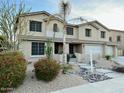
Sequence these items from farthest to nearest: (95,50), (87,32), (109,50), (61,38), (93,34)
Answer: (109,50) → (93,34) → (87,32) → (95,50) → (61,38)

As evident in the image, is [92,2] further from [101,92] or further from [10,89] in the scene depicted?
[10,89]

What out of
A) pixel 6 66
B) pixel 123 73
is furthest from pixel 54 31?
pixel 6 66

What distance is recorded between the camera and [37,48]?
2227 centimetres

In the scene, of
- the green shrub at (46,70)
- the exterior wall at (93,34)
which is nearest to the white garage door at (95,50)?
the exterior wall at (93,34)

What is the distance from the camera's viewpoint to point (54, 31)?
25453mm

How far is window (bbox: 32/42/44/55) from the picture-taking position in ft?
72.1

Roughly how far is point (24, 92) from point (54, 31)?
17362 mm

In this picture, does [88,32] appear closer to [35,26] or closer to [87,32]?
[87,32]

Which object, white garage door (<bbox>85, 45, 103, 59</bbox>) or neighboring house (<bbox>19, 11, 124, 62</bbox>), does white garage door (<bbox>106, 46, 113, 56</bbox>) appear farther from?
white garage door (<bbox>85, 45, 103, 59</bbox>)

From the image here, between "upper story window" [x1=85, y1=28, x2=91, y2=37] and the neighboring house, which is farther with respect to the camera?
"upper story window" [x1=85, y1=28, x2=91, y2=37]

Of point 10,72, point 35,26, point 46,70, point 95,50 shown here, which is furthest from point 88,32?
point 10,72

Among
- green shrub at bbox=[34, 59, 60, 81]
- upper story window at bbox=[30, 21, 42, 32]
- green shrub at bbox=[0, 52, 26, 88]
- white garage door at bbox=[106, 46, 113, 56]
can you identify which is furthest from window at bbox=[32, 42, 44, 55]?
white garage door at bbox=[106, 46, 113, 56]

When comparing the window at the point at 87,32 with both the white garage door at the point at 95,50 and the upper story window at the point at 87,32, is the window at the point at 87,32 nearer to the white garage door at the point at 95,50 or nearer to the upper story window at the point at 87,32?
the upper story window at the point at 87,32

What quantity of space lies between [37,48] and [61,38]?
4688 mm
